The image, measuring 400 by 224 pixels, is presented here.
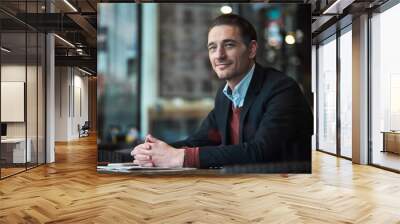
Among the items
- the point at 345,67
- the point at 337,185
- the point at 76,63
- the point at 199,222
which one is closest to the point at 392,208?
the point at 337,185

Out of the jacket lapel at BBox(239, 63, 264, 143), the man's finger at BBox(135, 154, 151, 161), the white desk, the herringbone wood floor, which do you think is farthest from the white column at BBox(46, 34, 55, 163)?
the jacket lapel at BBox(239, 63, 264, 143)

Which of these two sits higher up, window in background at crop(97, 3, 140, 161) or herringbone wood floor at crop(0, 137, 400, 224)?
window in background at crop(97, 3, 140, 161)

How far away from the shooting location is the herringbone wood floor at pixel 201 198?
412cm

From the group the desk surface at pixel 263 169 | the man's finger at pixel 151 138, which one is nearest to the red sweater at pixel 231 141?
the desk surface at pixel 263 169

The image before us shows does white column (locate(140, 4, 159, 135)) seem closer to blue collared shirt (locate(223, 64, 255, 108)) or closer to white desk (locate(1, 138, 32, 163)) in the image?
blue collared shirt (locate(223, 64, 255, 108))

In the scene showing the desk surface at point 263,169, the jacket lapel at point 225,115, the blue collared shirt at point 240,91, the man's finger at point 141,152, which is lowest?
the desk surface at point 263,169

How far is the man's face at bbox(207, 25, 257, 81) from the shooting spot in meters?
4.84

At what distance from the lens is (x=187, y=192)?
5.37m

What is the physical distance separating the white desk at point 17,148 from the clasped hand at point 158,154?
270 centimetres

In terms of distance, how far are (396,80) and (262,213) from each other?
4466 mm

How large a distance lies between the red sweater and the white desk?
3309 mm

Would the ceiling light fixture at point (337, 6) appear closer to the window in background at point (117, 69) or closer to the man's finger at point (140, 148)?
the window in background at point (117, 69)

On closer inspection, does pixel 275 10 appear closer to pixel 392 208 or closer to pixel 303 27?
pixel 303 27

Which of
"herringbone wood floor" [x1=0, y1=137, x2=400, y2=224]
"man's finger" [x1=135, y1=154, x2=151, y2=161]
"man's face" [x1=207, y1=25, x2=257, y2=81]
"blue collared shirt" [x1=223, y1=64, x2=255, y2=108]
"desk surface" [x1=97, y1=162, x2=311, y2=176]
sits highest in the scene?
"man's face" [x1=207, y1=25, x2=257, y2=81]
